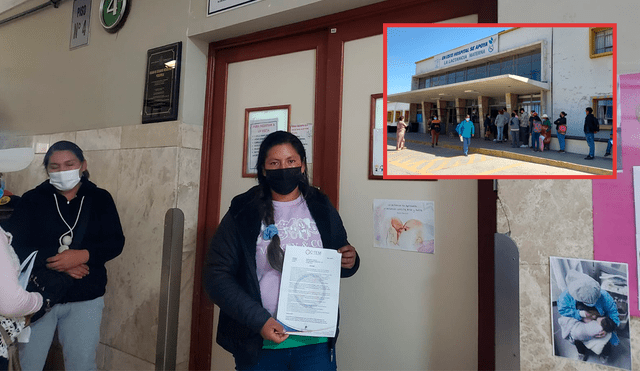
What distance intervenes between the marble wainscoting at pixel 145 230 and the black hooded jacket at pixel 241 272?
0.83 meters

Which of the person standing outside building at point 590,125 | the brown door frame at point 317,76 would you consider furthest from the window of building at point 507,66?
the brown door frame at point 317,76

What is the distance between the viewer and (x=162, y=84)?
76.5 inches

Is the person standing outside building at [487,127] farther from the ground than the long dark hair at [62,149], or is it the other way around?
the person standing outside building at [487,127]

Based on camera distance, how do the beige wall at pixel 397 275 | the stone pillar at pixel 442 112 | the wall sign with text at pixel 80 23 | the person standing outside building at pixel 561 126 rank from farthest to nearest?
the wall sign with text at pixel 80 23 < the beige wall at pixel 397 275 < the stone pillar at pixel 442 112 < the person standing outside building at pixel 561 126

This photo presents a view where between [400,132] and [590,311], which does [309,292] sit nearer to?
[400,132]

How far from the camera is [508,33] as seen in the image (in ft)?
2.93

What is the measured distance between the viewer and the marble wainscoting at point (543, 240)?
0.96 m

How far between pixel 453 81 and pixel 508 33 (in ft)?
0.59

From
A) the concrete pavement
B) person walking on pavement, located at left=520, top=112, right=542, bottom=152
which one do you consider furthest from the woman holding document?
person walking on pavement, located at left=520, top=112, right=542, bottom=152

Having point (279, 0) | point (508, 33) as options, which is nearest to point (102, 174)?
point (279, 0)

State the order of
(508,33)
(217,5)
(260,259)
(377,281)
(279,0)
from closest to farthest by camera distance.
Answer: (508,33) → (260,259) → (377,281) → (279,0) → (217,5)

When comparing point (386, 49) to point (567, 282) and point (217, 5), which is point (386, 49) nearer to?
point (567, 282)

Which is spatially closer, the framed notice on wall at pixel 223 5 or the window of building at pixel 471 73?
the window of building at pixel 471 73

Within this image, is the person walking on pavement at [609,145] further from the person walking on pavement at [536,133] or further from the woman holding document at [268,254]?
the woman holding document at [268,254]
